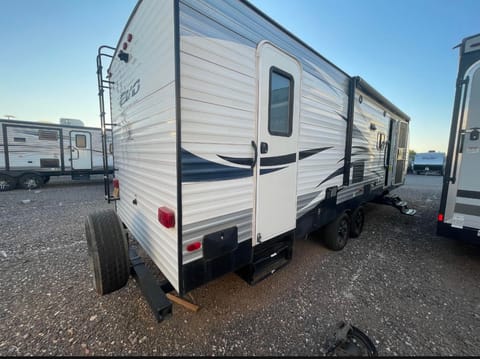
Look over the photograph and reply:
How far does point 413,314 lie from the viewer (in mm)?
2336

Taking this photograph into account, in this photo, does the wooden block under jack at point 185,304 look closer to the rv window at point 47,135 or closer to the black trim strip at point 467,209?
the black trim strip at point 467,209

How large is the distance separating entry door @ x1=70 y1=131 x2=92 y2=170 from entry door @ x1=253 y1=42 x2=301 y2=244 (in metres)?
10.8

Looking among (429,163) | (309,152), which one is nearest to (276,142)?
(309,152)

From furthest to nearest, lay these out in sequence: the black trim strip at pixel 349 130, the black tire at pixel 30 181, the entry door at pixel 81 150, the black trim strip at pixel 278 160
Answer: the entry door at pixel 81 150 → the black tire at pixel 30 181 → the black trim strip at pixel 349 130 → the black trim strip at pixel 278 160

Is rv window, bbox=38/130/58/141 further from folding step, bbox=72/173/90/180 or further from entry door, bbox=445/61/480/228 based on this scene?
entry door, bbox=445/61/480/228

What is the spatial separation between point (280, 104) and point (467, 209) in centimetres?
312

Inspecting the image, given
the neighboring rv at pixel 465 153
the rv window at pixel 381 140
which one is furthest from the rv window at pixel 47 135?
the neighboring rv at pixel 465 153

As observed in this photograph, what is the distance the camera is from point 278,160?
Result: 2293mm

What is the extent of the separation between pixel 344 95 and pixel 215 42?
2607 millimetres

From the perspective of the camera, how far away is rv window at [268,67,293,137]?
218 centimetres

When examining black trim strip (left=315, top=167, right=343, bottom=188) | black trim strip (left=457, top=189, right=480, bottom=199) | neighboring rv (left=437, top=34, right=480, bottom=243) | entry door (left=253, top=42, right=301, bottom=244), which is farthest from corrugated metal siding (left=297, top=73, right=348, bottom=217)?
black trim strip (left=457, top=189, right=480, bottom=199)

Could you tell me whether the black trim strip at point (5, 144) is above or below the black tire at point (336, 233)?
above

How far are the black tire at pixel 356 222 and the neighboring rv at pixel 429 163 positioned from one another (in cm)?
2018

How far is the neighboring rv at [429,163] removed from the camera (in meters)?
18.7
